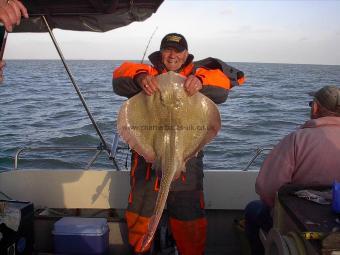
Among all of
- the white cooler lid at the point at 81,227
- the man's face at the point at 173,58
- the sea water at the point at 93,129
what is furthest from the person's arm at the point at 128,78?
the sea water at the point at 93,129

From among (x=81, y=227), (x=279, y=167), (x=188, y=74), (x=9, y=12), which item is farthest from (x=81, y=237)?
(x=9, y=12)

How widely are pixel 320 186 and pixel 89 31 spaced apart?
12.1 ft

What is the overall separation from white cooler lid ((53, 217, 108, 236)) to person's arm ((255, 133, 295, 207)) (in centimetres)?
204

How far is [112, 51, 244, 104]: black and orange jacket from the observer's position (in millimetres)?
3453

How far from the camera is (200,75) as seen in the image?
3320mm

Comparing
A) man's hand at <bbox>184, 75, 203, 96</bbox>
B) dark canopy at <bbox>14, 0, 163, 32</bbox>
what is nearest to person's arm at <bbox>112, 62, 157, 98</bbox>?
man's hand at <bbox>184, 75, 203, 96</bbox>

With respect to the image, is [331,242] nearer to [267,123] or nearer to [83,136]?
[83,136]

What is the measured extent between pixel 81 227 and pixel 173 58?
2.16 metres

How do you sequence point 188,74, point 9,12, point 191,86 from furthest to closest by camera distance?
point 188,74
point 191,86
point 9,12

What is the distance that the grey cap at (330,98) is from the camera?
3.26m

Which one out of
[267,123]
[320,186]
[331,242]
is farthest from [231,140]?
[331,242]

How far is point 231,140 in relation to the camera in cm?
1391

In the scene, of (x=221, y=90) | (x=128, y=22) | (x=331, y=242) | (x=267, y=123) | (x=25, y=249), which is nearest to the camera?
(x=331, y=242)

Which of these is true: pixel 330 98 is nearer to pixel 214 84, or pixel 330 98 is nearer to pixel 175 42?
pixel 214 84
